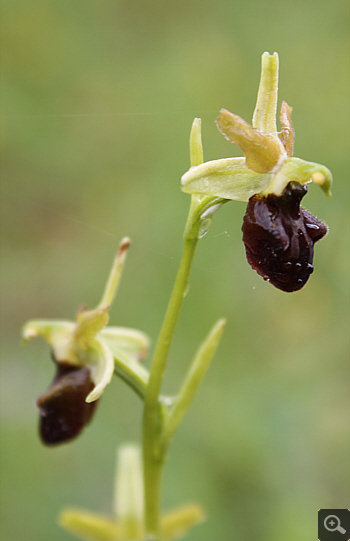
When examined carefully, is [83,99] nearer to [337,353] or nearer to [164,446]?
[337,353]

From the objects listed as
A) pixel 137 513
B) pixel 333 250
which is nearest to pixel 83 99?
pixel 333 250

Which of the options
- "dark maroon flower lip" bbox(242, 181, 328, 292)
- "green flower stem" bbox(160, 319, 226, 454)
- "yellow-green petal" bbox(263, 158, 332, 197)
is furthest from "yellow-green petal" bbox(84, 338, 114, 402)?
"yellow-green petal" bbox(263, 158, 332, 197)

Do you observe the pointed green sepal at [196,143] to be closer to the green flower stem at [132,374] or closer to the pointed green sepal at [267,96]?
the pointed green sepal at [267,96]


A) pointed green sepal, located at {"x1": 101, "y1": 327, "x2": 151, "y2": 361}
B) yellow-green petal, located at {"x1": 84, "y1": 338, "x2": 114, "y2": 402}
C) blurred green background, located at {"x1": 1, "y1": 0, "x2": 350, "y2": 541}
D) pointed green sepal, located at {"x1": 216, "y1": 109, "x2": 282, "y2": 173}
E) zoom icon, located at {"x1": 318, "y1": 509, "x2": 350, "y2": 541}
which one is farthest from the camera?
blurred green background, located at {"x1": 1, "y1": 0, "x2": 350, "y2": 541}

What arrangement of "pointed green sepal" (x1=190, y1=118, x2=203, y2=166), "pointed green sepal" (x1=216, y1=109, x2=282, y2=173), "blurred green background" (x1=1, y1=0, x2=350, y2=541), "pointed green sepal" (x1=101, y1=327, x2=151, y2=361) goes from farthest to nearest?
"blurred green background" (x1=1, y1=0, x2=350, y2=541) < "pointed green sepal" (x1=101, y1=327, x2=151, y2=361) < "pointed green sepal" (x1=190, y1=118, x2=203, y2=166) < "pointed green sepal" (x1=216, y1=109, x2=282, y2=173)

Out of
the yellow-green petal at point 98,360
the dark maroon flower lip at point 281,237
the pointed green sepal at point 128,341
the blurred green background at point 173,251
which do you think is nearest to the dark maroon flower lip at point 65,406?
the yellow-green petal at point 98,360

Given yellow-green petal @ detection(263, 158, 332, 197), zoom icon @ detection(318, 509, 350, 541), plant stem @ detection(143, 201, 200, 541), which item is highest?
yellow-green petal @ detection(263, 158, 332, 197)

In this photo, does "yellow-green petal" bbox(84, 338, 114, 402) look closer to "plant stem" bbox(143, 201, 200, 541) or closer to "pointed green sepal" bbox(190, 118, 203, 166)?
"plant stem" bbox(143, 201, 200, 541)
